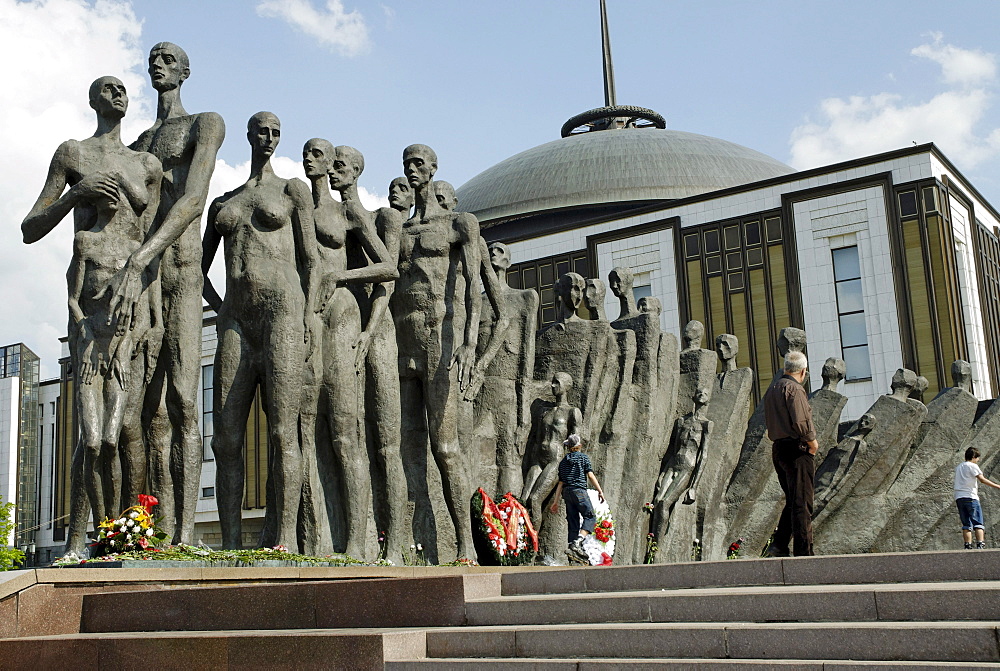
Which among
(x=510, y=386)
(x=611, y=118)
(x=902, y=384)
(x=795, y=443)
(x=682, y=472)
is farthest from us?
(x=611, y=118)

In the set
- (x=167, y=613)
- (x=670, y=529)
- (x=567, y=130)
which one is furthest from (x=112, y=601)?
(x=567, y=130)

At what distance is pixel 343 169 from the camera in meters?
10.3

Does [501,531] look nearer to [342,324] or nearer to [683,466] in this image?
[342,324]

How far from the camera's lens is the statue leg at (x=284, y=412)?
908 cm

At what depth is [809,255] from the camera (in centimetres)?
3219

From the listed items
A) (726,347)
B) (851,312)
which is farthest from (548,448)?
(851,312)

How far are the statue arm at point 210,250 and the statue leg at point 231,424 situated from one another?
0.43 meters

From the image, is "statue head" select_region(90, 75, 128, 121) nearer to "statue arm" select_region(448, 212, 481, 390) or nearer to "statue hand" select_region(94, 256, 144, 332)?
"statue hand" select_region(94, 256, 144, 332)

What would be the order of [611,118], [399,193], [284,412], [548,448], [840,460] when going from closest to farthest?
[284,412], [399,193], [548,448], [840,460], [611,118]

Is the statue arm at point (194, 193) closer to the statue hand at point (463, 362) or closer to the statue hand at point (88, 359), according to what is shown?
the statue hand at point (88, 359)

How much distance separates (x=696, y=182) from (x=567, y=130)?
46.2 ft

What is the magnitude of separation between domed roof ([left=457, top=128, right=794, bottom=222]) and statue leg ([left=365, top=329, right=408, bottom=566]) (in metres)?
35.2

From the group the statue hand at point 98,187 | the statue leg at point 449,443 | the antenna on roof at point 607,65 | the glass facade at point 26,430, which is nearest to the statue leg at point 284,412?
the statue hand at point 98,187

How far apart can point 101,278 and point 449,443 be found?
3570mm
